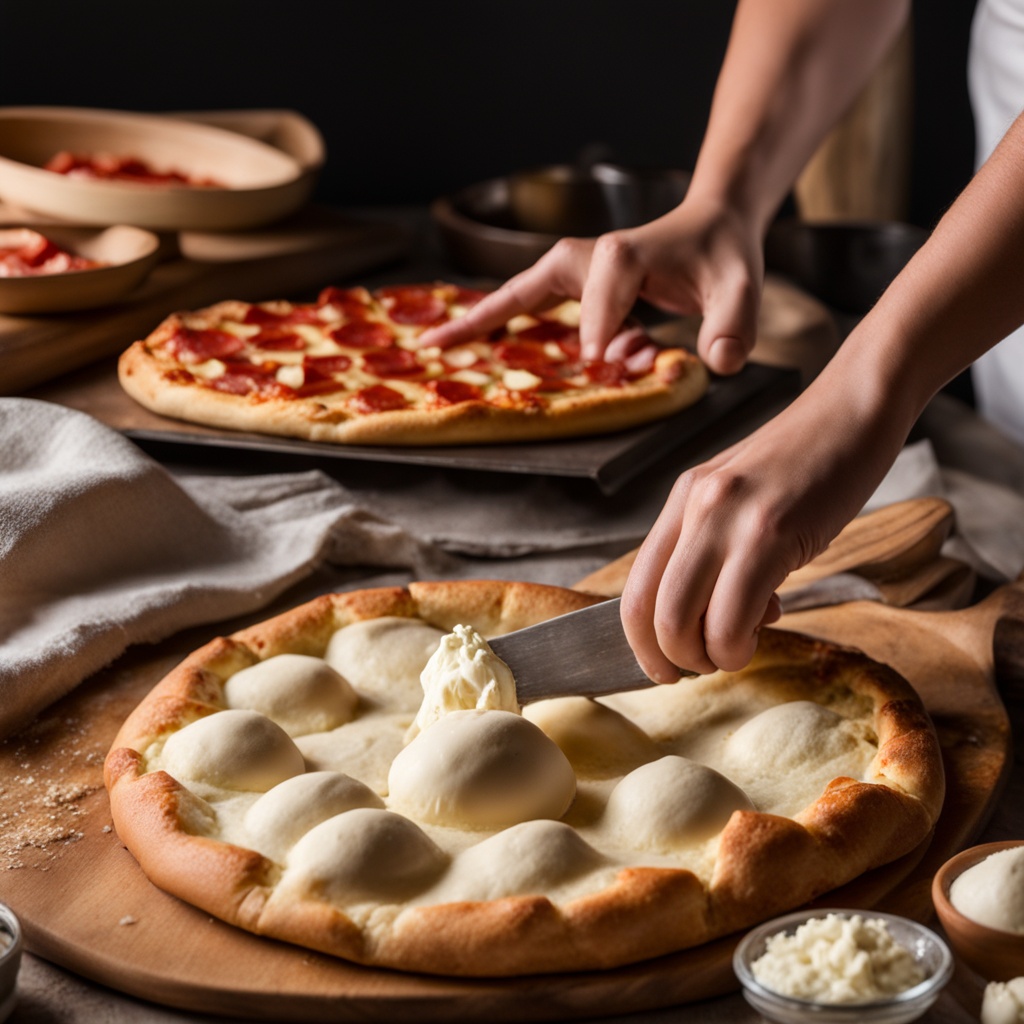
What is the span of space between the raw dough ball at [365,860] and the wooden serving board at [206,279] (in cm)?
184

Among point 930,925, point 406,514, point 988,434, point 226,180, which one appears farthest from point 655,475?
point 226,180

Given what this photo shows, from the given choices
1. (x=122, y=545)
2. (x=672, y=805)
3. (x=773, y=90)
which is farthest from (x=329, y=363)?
(x=672, y=805)

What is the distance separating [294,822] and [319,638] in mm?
525

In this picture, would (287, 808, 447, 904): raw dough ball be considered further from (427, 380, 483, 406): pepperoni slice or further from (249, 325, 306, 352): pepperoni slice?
(249, 325, 306, 352): pepperoni slice

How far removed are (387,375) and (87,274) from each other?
713 millimetres

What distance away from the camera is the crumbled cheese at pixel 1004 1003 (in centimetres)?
119

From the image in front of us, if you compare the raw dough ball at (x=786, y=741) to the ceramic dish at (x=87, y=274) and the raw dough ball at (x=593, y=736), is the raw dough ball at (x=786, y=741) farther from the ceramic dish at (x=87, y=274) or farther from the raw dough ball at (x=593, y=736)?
the ceramic dish at (x=87, y=274)

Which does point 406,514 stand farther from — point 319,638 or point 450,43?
point 450,43

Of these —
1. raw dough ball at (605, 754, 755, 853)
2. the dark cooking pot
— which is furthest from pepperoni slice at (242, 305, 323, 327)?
raw dough ball at (605, 754, 755, 853)

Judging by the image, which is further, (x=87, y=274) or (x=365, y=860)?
(x=87, y=274)

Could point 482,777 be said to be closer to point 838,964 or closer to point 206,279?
point 838,964

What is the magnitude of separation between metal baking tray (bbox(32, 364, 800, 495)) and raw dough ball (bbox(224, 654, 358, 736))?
2.88ft

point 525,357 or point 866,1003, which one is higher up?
point 866,1003

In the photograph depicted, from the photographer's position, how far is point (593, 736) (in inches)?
Result: 66.4
